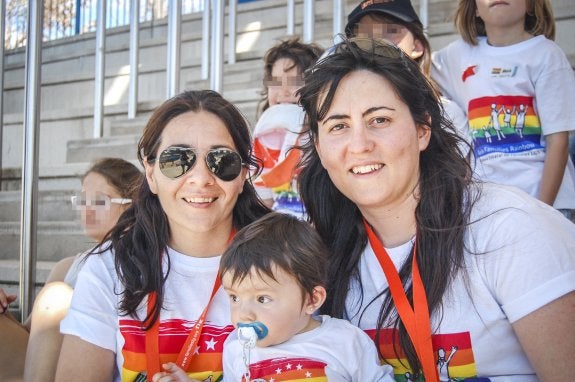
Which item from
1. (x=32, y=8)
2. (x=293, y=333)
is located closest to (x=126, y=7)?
(x=32, y=8)

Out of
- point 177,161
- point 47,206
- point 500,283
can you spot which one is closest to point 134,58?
point 47,206

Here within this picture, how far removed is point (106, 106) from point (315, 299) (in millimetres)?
4426

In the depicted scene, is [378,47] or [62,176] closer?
[378,47]

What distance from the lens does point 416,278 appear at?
202cm

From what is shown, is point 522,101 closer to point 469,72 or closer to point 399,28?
point 469,72

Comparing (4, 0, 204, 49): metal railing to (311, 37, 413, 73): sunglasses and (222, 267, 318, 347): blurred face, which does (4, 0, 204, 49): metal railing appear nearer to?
(311, 37, 413, 73): sunglasses

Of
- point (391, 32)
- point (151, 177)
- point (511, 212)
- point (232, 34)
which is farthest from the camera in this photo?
point (232, 34)

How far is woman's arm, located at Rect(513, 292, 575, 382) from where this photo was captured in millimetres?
1828

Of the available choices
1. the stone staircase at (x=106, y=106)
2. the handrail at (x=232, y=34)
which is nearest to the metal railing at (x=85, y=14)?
the stone staircase at (x=106, y=106)

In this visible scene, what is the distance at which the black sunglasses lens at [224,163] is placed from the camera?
2395mm

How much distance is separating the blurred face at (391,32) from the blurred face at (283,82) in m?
0.52

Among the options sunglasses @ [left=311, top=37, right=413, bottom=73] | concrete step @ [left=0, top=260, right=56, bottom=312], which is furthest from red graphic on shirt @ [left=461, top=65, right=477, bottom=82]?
concrete step @ [left=0, top=260, right=56, bottom=312]

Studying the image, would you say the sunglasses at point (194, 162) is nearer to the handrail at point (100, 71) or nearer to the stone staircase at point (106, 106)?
the stone staircase at point (106, 106)

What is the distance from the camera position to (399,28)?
344 centimetres
